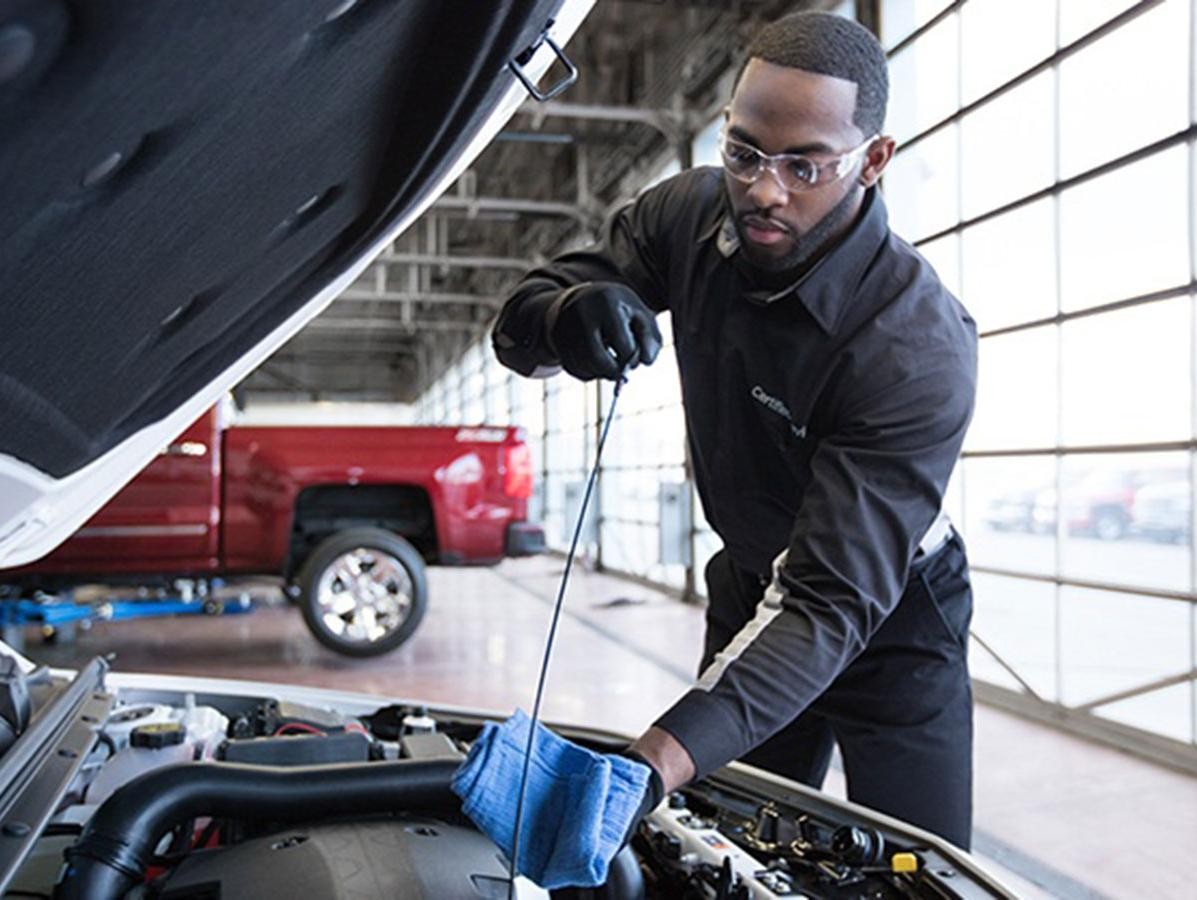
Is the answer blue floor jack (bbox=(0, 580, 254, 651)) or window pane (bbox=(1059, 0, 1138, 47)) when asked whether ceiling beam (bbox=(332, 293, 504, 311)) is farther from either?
window pane (bbox=(1059, 0, 1138, 47))

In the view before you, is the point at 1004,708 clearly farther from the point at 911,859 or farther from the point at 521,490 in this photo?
the point at 911,859

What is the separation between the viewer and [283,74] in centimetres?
87

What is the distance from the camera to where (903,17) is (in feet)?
19.0

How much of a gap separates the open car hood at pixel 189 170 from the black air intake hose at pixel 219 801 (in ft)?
1.43

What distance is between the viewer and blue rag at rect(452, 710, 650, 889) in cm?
100

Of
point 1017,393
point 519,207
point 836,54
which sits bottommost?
point 1017,393

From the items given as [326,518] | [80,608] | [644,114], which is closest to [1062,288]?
[326,518]

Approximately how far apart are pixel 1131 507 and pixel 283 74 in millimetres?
7881

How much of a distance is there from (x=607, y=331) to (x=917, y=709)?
92 cm

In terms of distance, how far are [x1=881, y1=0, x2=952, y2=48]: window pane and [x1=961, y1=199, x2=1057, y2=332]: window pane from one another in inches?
47.2

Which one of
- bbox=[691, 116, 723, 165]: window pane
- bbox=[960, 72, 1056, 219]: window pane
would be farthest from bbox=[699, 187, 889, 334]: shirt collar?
bbox=[691, 116, 723, 165]: window pane

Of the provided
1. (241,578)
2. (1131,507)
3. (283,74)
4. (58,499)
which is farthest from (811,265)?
(1131,507)

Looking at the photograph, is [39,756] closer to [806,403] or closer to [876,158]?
[806,403]

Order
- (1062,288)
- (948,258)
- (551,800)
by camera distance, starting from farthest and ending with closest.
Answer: (948,258), (1062,288), (551,800)
